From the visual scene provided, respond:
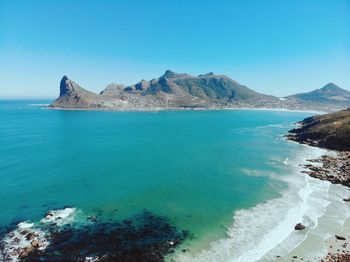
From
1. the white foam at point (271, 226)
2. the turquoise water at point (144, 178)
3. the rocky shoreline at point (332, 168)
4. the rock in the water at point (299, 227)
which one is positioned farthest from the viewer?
the rocky shoreline at point (332, 168)

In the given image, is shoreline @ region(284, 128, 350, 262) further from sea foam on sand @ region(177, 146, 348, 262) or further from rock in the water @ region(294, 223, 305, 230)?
rock in the water @ region(294, 223, 305, 230)

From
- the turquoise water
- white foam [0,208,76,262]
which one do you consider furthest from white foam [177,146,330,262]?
white foam [0,208,76,262]

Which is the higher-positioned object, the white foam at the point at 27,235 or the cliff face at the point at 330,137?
the cliff face at the point at 330,137

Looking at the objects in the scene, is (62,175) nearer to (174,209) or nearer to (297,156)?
(174,209)

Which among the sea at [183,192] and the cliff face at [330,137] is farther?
the cliff face at [330,137]

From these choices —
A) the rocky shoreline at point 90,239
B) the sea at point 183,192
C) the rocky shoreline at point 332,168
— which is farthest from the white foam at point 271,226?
the rocky shoreline at point 90,239

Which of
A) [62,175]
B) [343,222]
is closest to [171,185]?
[62,175]

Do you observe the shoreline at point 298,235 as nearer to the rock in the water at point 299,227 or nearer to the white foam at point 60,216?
the rock in the water at point 299,227

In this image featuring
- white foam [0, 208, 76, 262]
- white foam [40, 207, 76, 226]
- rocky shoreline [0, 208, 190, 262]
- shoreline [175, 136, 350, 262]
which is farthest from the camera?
white foam [40, 207, 76, 226]
